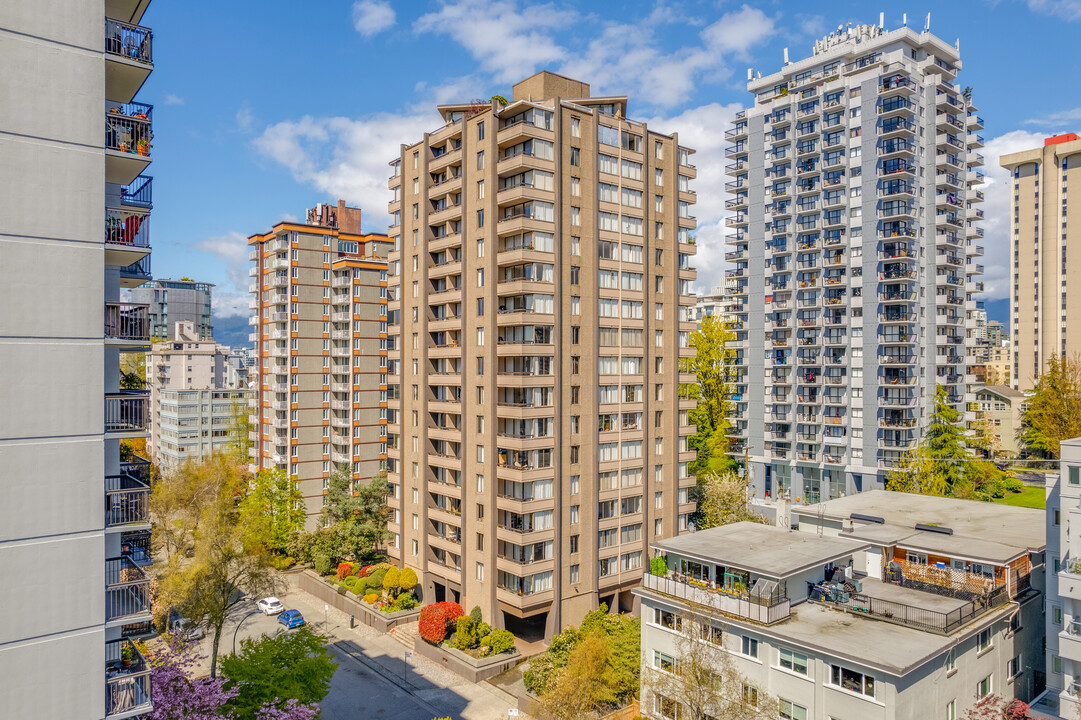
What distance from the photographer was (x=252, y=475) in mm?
84188

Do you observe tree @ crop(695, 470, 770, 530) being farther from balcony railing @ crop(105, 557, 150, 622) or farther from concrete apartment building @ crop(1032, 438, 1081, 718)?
balcony railing @ crop(105, 557, 150, 622)

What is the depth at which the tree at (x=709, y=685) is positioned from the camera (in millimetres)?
28109

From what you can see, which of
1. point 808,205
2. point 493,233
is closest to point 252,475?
point 493,233

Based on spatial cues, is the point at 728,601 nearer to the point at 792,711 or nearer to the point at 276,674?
the point at 792,711

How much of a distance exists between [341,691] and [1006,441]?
113631 mm

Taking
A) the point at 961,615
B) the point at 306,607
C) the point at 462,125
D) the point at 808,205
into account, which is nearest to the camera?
the point at 961,615

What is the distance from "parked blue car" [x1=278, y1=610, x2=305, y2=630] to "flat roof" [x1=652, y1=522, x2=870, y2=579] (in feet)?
103

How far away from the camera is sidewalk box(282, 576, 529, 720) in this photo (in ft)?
130

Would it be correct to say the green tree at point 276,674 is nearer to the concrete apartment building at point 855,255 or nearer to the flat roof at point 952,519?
the flat roof at point 952,519

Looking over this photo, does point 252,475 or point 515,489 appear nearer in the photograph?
point 515,489

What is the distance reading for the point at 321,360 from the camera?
77.6 m

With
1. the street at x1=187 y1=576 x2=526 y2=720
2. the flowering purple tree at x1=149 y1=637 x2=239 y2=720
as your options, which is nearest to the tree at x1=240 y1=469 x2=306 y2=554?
the street at x1=187 y1=576 x2=526 y2=720
